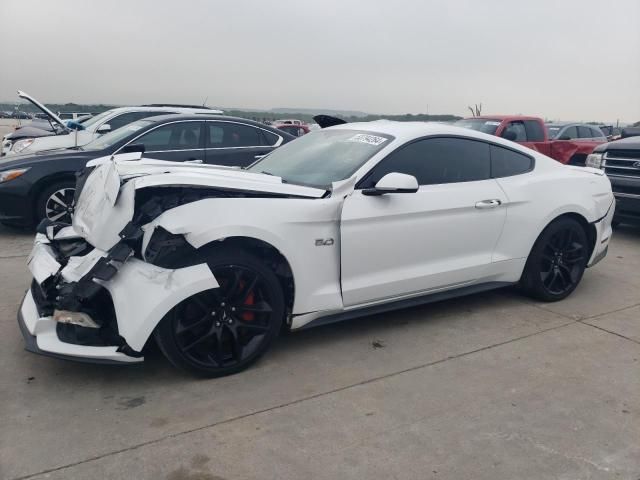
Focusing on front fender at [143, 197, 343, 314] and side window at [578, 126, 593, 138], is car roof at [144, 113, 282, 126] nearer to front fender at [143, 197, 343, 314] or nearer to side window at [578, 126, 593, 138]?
front fender at [143, 197, 343, 314]

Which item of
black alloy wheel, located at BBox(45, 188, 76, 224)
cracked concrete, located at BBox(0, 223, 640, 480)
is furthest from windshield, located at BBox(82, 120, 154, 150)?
cracked concrete, located at BBox(0, 223, 640, 480)

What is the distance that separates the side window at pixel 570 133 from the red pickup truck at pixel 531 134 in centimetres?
65

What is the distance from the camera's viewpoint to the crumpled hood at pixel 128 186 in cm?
339

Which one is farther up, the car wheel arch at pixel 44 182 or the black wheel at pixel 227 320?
the car wheel arch at pixel 44 182

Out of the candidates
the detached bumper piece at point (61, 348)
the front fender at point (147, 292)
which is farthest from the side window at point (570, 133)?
the detached bumper piece at point (61, 348)

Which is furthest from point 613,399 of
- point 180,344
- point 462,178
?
point 180,344

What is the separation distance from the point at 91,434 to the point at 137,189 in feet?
4.42

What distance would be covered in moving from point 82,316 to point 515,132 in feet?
34.3

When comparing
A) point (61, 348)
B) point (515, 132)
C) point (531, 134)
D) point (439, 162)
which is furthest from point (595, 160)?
point (61, 348)

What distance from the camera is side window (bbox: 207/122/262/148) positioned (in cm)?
773

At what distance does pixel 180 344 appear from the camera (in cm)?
333

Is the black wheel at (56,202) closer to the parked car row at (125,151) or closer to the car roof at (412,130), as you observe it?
the parked car row at (125,151)

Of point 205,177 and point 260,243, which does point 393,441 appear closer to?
point 260,243

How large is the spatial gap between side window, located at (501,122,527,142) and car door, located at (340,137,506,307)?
296 inches
